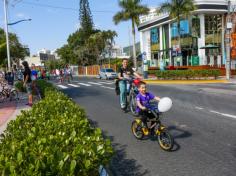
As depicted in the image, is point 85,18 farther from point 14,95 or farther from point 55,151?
point 55,151

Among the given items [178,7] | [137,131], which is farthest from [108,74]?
[137,131]

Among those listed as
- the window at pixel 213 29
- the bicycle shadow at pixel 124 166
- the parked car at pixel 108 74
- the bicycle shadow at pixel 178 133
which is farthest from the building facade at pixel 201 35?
the bicycle shadow at pixel 124 166

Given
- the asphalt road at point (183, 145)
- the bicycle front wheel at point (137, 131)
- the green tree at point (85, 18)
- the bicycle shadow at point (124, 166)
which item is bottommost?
the bicycle shadow at point (124, 166)

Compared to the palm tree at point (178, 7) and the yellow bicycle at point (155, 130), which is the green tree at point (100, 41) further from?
the yellow bicycle at point (155, 130)

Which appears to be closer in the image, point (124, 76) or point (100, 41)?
point (124, 76)

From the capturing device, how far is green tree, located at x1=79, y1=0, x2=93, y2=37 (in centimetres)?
8119

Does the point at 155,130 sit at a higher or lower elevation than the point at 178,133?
higher

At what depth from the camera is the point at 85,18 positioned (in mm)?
81250

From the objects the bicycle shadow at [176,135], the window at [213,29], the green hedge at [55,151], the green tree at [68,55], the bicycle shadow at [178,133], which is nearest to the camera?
the green hedge at [55,151]

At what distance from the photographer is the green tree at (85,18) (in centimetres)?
8119

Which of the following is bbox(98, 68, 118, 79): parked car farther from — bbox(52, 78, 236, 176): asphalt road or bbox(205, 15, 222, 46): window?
bbox(52, 78, 236, 176): asphalt road

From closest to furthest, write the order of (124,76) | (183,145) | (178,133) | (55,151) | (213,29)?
1. (55,151)
2. (183,145)
3. (178,133)
4. (124,76)
5. (213,29)

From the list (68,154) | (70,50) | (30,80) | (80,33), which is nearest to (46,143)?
(68,154)

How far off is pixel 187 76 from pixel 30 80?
18.9m
